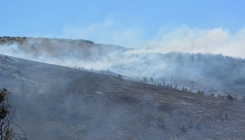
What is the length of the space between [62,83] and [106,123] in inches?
263

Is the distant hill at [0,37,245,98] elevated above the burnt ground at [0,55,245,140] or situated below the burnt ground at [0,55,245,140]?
above

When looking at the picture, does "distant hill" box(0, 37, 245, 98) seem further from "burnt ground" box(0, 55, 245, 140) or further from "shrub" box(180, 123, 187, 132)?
"shrub" box(180, 123, 187, 132)

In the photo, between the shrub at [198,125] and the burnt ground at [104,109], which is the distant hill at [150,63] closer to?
the burnt ground at [104,109]

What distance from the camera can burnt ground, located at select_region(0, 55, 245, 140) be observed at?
19031 mm

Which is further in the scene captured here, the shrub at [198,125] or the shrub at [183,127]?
the shrub at [198,125]

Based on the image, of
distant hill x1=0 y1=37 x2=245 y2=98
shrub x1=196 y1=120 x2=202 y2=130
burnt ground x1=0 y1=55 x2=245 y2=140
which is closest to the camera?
burnt ground x1=0 y1=55 x2=245 y2=140

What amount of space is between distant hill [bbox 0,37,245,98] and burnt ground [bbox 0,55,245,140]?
1242 centimetres

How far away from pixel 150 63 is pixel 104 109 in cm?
2906

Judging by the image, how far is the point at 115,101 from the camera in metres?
24.0

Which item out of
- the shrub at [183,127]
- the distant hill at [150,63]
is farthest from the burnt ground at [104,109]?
the distant hill at [150,63]

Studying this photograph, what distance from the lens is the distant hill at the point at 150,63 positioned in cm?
4177

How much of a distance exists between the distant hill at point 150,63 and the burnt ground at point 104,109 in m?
12.4

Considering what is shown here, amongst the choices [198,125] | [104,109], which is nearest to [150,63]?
[104,109]

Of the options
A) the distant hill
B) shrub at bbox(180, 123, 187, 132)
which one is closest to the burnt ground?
shrub at bbox(180, 123, 187, 132)
